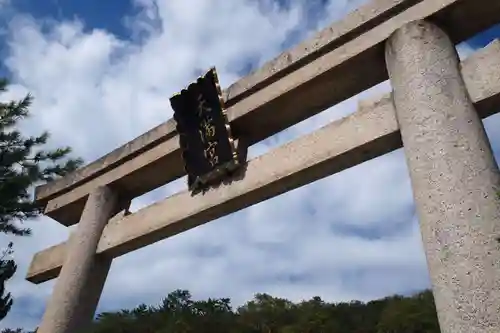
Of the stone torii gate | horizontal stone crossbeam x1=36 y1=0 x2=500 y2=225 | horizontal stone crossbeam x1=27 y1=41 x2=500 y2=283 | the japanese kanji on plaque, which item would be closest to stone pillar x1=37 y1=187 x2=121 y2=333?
the stone torii gate

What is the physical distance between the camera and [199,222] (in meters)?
4.36

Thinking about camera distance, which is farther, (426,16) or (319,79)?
(319,79)

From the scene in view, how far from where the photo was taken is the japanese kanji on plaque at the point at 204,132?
13.9ft

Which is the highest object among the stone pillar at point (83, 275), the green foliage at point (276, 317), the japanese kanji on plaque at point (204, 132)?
the japanese kanji on plaque at point (204, 132)

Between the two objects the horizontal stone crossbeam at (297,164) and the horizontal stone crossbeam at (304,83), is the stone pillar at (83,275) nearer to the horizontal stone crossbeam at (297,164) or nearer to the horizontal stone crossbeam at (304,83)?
the horizontal stone crossbeam at (297,164)

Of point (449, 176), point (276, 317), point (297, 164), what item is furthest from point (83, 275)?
point (449, 176)

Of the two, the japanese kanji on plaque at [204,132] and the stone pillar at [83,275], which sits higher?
the japanese kanji on plaque at [204,132]

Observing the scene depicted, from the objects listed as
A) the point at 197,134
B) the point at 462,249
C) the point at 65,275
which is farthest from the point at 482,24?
the point at 65,275

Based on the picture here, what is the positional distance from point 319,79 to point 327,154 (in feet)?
2.22

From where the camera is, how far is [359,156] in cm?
354

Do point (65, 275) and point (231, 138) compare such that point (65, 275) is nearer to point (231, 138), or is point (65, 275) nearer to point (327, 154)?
point (231, 138)

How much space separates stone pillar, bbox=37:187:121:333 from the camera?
175 inches

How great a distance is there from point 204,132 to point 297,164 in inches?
43.5

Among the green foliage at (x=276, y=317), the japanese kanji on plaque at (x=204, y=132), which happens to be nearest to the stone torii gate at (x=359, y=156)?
the japanese kanji on plaque at (x=204, y=132)
